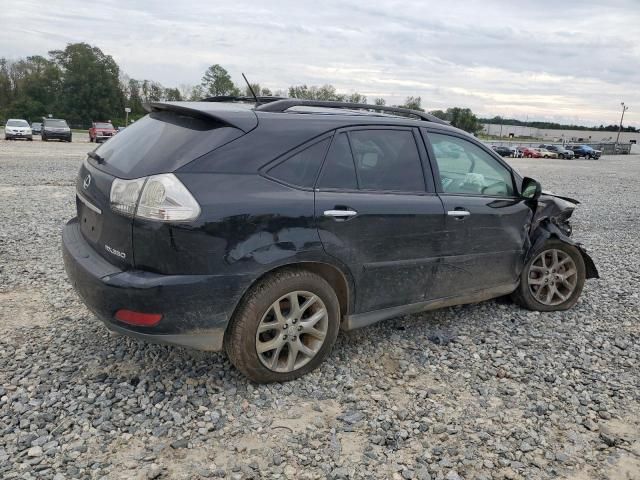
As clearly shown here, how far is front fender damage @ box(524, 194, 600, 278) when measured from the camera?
4.49 m

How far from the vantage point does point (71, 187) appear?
11.1 meters

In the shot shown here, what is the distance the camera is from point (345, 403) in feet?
10.1

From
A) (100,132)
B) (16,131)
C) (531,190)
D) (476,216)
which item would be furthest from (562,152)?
(476,216)

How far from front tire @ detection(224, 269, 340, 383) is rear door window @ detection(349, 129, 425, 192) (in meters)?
0.80

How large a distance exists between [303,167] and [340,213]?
0.37 metres

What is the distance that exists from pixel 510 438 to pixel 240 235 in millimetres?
1914

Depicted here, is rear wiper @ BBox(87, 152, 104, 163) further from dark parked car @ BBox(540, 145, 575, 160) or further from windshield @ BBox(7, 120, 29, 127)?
dark parked car @ BBox(540, 145, 575, 160)

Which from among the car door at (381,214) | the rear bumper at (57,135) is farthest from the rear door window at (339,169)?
the rear bumper at (57,135)

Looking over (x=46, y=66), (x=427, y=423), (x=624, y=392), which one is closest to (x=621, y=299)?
(x=624, y=392)

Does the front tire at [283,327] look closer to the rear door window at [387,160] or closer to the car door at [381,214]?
the car door at [381,214]

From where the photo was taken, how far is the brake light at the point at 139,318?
108 inches

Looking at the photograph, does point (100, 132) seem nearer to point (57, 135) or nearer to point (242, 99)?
point (57, 135)

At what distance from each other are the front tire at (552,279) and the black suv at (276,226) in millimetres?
731

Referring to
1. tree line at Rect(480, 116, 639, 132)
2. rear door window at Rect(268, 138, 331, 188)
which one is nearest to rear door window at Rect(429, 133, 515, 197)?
rear door window at Rect(268, 138, 331, 188)
